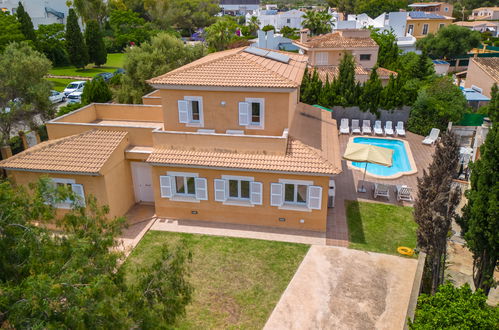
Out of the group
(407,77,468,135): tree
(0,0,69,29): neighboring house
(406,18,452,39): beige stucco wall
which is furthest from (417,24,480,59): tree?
(0,0,69,29): neighboring house

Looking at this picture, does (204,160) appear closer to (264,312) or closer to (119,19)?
(264,312)

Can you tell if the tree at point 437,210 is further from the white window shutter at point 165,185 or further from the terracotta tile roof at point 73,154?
the terracotta tile roof at point 73,154

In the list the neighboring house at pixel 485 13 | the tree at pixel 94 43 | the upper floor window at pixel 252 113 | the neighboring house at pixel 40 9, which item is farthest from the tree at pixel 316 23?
the neighboring house at pixel 485 13

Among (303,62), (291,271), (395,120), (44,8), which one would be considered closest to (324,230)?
(291,271)

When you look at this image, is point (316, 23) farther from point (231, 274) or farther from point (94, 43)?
point (231, 274)

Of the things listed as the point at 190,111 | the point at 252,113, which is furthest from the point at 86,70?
the point at 252,113
